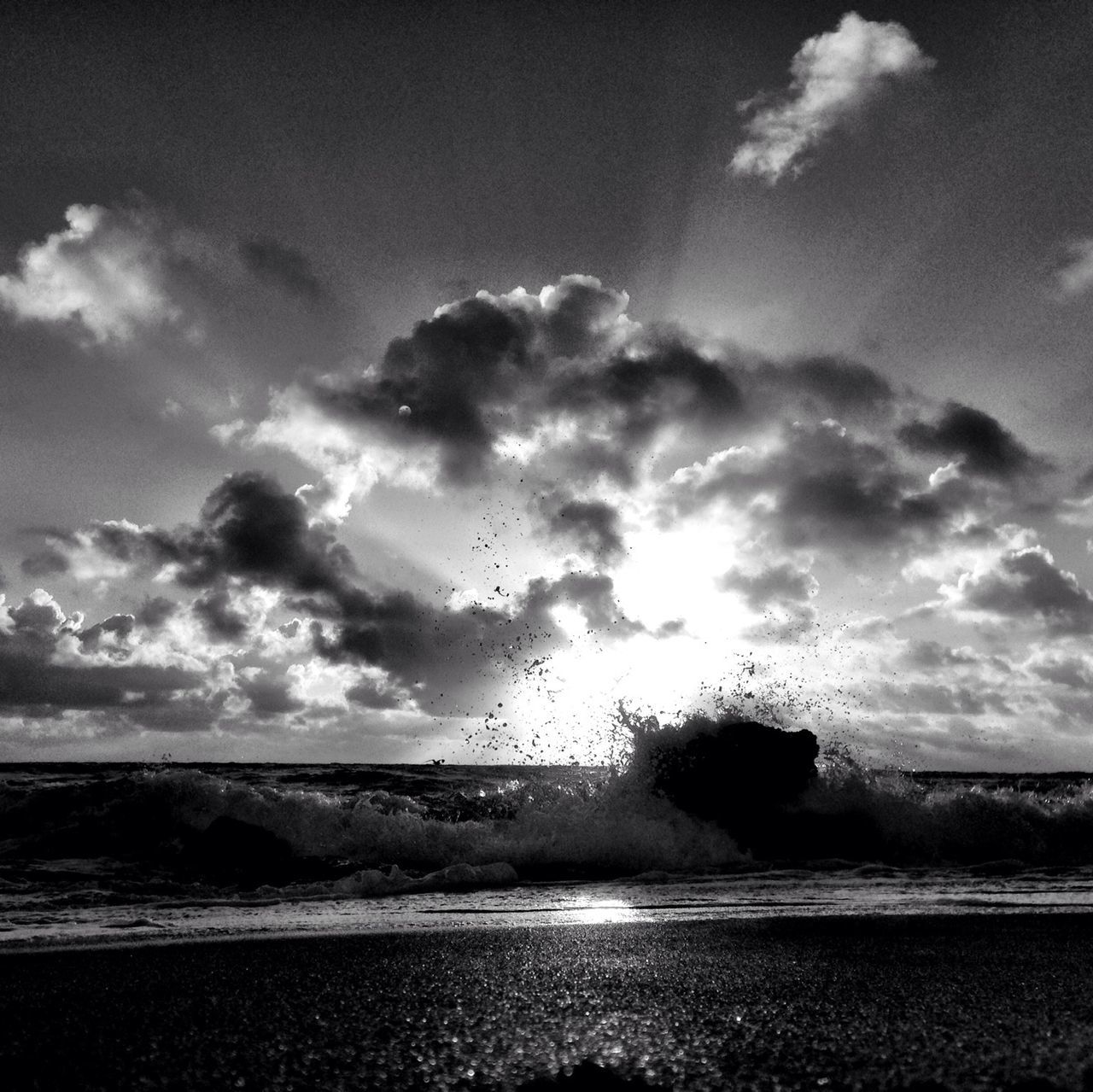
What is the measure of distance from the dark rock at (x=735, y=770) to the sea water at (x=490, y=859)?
1.03ft

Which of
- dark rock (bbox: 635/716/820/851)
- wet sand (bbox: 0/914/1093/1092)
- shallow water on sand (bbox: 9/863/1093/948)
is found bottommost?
shallow water on sand (bbox: 9/863/1093/948)

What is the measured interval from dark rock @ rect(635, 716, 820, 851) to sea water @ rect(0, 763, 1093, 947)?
0.31 meters

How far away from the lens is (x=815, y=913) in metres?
6.34

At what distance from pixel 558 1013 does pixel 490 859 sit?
30.2ft

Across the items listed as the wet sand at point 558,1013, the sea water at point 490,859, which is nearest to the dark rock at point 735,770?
the sea water at point 490,859

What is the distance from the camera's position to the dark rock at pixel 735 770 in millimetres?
13391

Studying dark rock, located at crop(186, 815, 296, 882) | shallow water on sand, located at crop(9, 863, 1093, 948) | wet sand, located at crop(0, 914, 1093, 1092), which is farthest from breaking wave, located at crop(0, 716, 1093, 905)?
wet sand, located at crop(0, 914, 1093, 1092)

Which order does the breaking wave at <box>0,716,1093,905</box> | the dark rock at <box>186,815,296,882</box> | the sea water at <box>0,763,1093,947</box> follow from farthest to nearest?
the dark rock at <box>186,815,296,882</box>, the breaking wave at <box>0,716,1093,905</box>, the sea water at <box>0,763,1093,947</box>

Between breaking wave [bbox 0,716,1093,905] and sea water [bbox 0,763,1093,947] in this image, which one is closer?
sea water [bbox 0,763,1093,947]

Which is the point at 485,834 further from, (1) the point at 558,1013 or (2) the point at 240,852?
(1) the point at 558,1013

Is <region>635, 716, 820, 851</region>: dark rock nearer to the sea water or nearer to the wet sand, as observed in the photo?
the sea water

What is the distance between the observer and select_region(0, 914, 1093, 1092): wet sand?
2.14m

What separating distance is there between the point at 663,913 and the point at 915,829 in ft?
28.1

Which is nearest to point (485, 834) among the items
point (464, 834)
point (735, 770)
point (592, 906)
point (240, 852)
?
point (464, 834)
